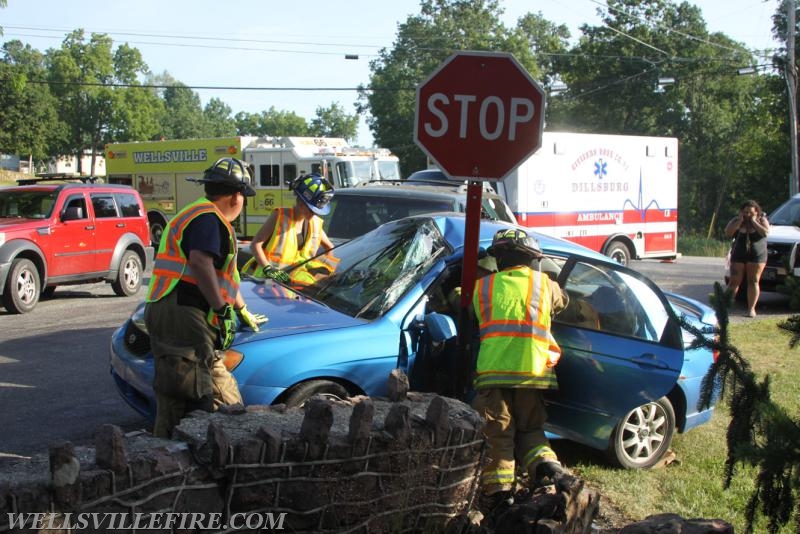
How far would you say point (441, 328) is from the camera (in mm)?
4727

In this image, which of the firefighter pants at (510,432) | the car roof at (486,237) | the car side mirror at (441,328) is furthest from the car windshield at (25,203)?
the firefighter pants at (510,432)

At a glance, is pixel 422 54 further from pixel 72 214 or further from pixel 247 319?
pixel 247 319

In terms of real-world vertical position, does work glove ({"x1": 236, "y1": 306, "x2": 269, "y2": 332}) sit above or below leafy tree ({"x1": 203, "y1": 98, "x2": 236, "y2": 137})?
below

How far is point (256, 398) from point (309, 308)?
91 cm

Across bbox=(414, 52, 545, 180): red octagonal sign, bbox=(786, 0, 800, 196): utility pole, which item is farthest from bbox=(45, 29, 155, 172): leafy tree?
bbox=(414, 52, 545, 180): red octagonal sign

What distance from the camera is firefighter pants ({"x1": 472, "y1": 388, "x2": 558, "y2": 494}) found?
448 cm

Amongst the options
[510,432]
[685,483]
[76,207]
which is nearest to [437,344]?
[510,432]

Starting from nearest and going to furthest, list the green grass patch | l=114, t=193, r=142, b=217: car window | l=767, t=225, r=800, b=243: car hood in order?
l=767, t=225, r=800, b=243: car hood < l=114, t=193, r=142, b=217: car window < the green grass patch

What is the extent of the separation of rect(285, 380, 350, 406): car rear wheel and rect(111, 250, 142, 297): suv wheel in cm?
915

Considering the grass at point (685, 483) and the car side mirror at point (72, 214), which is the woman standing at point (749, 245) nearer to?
the grass at point (685, 483)

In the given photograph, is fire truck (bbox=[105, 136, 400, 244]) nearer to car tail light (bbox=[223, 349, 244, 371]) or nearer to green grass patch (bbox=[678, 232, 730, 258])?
green grass patch (bbox=[678, 232, 730, 258])

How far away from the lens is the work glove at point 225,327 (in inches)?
165

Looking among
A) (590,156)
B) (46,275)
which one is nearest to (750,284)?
(590,156)

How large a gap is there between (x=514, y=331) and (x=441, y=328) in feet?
1.46
